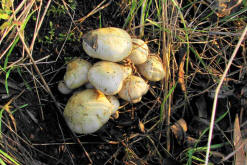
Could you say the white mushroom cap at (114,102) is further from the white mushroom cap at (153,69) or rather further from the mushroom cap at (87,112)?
the white mushroom cap at (153,69)

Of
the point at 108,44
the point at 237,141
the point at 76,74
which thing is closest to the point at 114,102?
the point at 76,74

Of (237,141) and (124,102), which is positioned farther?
(124,102)

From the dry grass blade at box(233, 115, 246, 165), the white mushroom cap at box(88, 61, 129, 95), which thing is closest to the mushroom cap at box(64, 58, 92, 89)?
the white mushroom cap at box(88, 61, 129, 95)

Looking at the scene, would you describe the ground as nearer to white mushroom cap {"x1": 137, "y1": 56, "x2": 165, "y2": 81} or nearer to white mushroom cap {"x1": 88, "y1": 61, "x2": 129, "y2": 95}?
white mushroom cap {"x1": 137, "y1": 56, "x2": 165, "y2": 81}

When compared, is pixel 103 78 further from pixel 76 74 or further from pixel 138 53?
pixel 138 53

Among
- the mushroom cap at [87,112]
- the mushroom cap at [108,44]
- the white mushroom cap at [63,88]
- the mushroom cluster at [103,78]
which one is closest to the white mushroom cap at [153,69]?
the mushroom cluster at [103,78]
